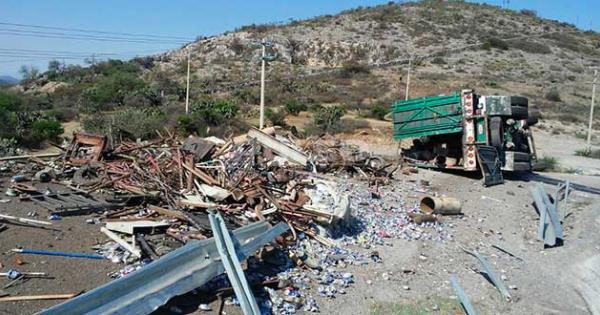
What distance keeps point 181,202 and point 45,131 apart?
38.1 feet

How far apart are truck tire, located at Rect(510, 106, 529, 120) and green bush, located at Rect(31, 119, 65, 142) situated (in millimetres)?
14492

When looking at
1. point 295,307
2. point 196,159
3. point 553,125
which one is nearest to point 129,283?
point 295,307

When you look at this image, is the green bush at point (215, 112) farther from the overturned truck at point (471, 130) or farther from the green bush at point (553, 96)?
the green bush at point (553, 96)

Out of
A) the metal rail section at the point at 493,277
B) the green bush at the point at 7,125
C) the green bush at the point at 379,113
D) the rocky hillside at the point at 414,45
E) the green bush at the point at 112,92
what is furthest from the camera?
the rocky hillside at the point at 414,45

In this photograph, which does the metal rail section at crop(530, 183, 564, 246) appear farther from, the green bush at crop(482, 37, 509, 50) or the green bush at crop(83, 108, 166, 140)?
the green bush at crop(482, 37, 509, 50)

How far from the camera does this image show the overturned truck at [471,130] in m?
12.4

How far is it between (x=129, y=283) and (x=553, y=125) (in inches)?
1137

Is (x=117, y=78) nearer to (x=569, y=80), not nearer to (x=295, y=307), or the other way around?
(x=295, y=307)

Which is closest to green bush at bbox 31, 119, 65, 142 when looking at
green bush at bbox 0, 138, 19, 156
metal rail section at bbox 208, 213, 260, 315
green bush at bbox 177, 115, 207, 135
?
green bush at bbox 0, 138, 19, 156

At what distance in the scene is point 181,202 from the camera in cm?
720

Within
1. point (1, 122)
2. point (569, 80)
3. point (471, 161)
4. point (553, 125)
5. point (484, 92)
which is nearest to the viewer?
point (471, 161)

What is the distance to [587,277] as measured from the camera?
725cm

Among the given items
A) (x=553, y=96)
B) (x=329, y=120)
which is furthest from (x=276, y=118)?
(x=553, y=96)

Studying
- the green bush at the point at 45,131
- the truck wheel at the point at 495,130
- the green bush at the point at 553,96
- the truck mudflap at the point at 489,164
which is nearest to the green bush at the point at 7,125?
the green bush at the point at 45,131
